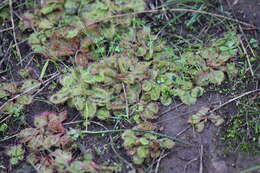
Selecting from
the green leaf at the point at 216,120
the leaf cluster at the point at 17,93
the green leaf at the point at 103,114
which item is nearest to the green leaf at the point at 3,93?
the leaf cluster at the point at 17,93

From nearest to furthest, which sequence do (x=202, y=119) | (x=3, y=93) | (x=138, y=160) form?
(x=138, y=160)
(x=202, y=119)
(x=3, y=93)

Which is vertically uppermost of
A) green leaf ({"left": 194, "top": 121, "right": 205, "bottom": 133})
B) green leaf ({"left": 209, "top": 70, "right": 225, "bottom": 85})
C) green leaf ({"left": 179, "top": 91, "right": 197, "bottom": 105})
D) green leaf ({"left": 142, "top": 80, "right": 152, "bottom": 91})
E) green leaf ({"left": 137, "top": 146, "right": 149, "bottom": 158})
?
green leaf ({"left": 209, "top": 70, "right": 225, "bottom": 85})

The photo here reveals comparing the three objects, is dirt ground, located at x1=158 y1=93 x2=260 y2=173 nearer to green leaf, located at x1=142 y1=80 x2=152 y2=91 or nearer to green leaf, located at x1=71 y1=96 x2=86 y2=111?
green leaf, located at x1=142 y1=80 x2=152 y2=91

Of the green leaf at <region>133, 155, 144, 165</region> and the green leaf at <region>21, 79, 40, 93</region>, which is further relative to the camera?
the green leaf at <region>21, 79, 40, 93</region>

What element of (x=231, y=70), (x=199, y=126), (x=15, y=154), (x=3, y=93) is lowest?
(x=15, y=154)

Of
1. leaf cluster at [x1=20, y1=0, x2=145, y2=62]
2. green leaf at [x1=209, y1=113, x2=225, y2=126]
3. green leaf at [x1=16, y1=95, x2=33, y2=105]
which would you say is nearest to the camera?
green leaf at [x1=209, y1=113, x2=225, y2=126]

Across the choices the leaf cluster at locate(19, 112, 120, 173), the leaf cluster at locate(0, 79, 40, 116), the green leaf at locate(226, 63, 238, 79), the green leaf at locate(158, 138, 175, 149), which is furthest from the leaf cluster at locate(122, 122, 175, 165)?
the leaf cluster at locate(0, 79, 40, 116)

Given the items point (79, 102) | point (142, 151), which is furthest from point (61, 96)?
point (142, 151)

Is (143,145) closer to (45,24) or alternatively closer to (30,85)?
(30,85)

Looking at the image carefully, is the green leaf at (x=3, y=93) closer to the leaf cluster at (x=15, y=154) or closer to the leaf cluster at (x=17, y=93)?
the leaf cluster at (x=17, y=93)

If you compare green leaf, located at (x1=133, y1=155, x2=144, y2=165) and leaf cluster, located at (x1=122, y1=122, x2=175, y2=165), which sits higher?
leaf cluster, located at (x1=122, y1=122, x2=175, y2=165)

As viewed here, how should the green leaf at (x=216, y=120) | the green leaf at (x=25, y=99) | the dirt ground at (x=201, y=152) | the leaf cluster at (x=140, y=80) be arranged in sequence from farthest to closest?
the green leaf at (x=25, y=99) < the leaf cluster at (x=140, y=80) < the green leaf at (x=216, y=120) < the dirt ground at (x=201, y=152)

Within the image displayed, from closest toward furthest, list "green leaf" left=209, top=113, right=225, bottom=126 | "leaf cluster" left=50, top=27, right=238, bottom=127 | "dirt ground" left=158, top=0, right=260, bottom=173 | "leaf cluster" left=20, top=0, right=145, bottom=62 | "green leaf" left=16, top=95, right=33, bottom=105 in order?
"dirt ground" left=158, top=0, right=260, bottom=173
"green leaf" left=209, top=113, right=225, bottom=126
"leaf cluster" left=50, top=27, right=238, bottom=127
"green leaf" left=16, top=95, right=33, bottom=105
"leaf cluster" left=20, top=0, right=145, bottom=62

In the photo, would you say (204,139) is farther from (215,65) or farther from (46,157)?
(46,157)
